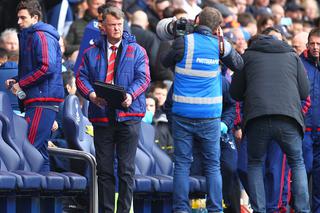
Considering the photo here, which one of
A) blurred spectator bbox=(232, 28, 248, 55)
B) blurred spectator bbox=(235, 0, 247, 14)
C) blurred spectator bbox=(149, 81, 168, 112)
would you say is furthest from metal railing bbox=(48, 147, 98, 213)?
blurred spectator bbox=(235, 0, 247, 14)

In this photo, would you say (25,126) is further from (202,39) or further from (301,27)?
(301,27)

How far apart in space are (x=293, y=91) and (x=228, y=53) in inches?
32.3

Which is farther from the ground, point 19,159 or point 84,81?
point 84,81

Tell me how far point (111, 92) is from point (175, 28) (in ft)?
4.38

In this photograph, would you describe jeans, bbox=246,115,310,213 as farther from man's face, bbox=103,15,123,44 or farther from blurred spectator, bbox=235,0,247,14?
blurred spectator, bbox=235,0,247,14

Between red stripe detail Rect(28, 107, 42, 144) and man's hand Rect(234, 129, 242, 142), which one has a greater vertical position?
red stripe detail Rect(28, 107, 42, 144)

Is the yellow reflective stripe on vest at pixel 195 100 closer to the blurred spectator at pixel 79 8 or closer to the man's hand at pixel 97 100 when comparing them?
the man's hand at pixel 97 100

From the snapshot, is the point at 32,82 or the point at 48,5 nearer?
the point at 32,82

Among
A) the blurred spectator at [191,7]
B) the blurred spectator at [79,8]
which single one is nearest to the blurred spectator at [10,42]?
the blurred spectator at [79,8]

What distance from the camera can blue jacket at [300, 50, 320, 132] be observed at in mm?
15469

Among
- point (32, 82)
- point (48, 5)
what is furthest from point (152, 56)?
point (32, 82)

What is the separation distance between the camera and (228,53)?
13781 mm

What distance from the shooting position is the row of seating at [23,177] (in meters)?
13.1

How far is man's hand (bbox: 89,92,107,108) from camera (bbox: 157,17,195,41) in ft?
4.02
